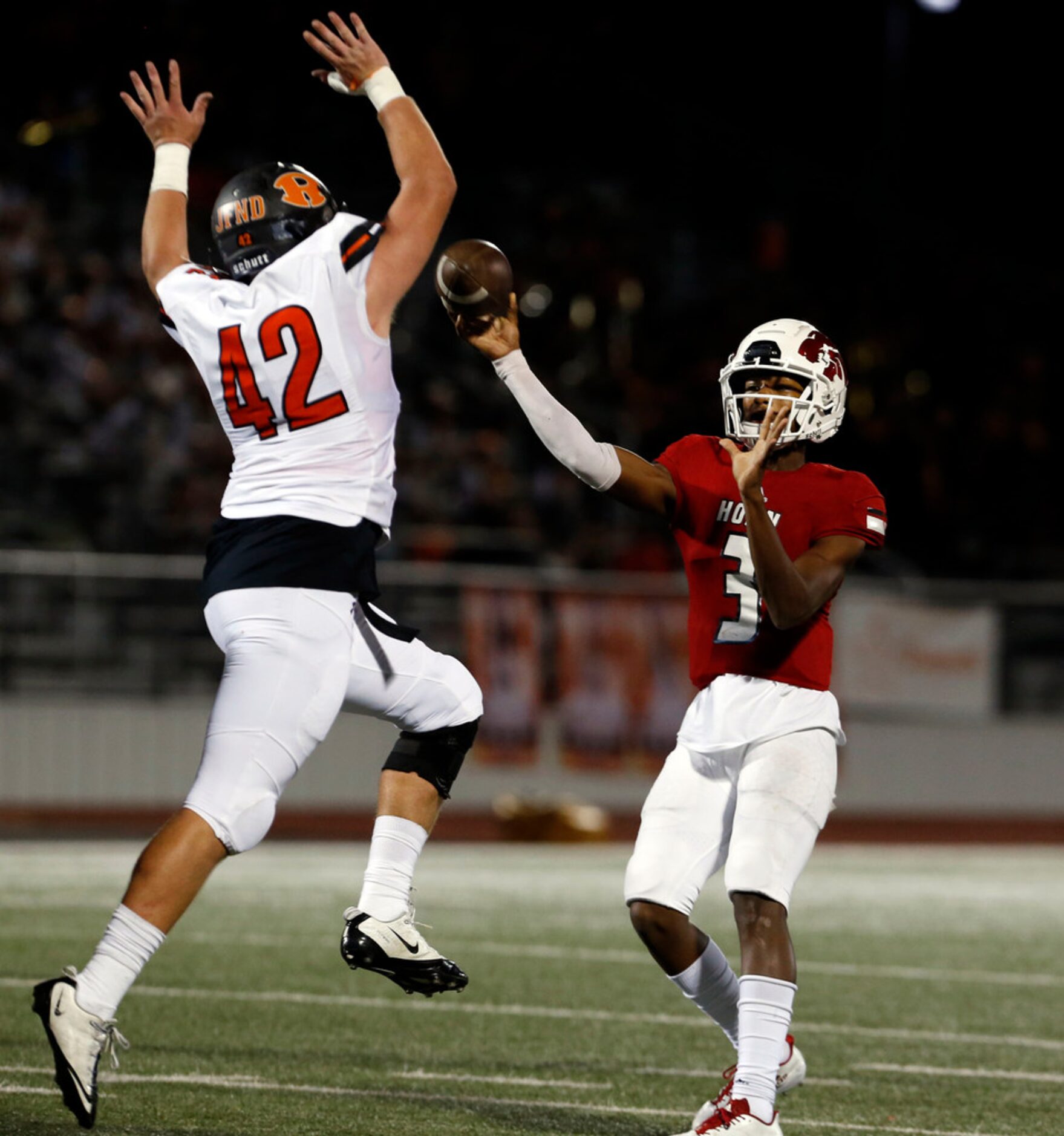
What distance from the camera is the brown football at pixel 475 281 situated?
4.86 meters

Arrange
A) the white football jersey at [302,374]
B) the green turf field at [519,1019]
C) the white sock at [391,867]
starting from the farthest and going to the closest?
the green turf field at [519,1019]
the white sock at [391,867]
the white football jersey at [302,374]

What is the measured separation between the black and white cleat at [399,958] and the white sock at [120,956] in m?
0.65

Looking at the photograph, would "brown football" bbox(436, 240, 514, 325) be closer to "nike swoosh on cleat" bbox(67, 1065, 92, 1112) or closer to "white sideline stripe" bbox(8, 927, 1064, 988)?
"nike swoosh on cleat" bbox(67, 1065, 92, 1112)

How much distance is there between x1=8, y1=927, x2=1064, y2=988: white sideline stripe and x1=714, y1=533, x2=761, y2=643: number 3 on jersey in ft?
11.5

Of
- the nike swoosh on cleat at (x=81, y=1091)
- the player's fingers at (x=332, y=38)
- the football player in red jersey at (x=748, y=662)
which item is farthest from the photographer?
the player's fingers at (x=332, y=38)

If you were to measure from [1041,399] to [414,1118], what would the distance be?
51.1ft

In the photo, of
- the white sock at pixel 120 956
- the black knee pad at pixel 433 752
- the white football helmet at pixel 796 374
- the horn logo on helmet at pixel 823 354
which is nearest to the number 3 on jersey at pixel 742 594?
the white football helmet at pixel 796 374

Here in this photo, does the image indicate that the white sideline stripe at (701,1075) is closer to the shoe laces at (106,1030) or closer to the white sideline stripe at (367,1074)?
the white sideline stripe at (367,1074)

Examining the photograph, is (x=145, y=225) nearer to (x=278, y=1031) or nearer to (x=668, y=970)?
(x=668, y=970)

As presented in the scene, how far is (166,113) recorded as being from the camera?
5.02 metres

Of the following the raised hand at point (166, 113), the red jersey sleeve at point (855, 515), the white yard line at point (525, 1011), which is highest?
the raised hand at point (166, 113)

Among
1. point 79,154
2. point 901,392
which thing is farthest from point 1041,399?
point 79,154

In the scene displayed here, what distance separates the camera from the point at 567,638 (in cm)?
1666

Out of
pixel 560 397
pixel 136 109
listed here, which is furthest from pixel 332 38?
pixel 560 397
